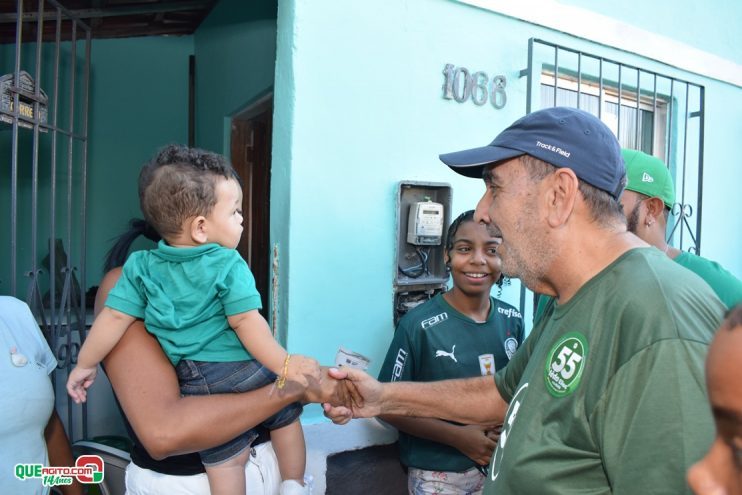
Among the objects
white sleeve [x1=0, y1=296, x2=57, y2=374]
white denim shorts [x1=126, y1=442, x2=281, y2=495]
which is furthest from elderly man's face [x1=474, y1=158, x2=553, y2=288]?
white sleeve [x1=0, y1=296, x2=57, y2=374]

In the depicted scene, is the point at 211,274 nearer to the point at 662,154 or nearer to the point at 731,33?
the point at 662,154

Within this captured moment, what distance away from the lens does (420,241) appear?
2.79 m

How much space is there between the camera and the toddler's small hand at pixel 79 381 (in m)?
1.70

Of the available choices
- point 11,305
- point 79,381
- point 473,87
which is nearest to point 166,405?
point 79,381

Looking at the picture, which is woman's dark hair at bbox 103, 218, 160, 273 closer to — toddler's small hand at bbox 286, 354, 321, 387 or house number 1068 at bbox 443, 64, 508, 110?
toddler's small hand at bbox 286, 354, 321, 387

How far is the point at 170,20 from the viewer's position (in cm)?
554

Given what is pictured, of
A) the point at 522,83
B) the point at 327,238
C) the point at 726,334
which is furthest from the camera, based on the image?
the point at 522,83

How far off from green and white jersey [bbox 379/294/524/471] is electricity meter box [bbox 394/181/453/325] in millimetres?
436

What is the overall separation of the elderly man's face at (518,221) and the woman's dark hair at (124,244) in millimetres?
1268

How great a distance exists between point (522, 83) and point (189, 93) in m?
4.45

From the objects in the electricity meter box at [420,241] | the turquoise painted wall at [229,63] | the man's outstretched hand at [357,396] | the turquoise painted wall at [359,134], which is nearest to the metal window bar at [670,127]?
the turquoise painted wall at [359,134]

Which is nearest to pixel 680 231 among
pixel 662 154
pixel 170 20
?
pixel 662 154

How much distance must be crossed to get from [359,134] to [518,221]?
142 cm

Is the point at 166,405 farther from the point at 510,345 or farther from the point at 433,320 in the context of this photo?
the point at 510,345
